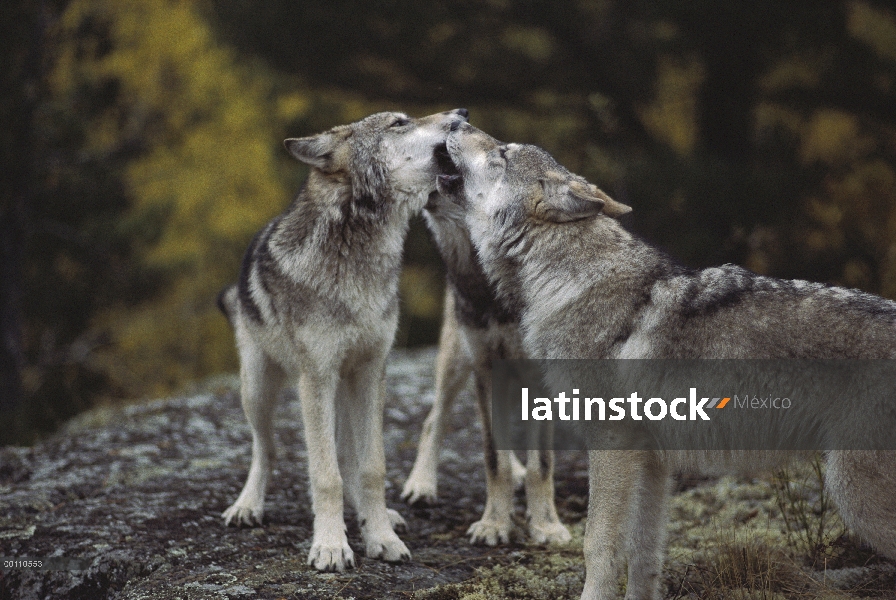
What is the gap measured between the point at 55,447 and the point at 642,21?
26.2 ft

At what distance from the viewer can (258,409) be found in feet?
14.4

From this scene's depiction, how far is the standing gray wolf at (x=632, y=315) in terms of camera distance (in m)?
2.82

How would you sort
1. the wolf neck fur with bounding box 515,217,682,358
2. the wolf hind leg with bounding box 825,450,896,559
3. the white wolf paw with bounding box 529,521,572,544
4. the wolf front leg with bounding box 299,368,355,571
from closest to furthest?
the wolf hind leg with bounding box 825,450,896,559, the wolf neck fur with bounding box 515,217,682,358, the wolf front leg with bounding box 299,368,355,571, the white wolf paw with bounding box 529,521,572,544

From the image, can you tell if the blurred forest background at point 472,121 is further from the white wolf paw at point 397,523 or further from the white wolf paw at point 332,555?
the white wolf paw at point 332,555

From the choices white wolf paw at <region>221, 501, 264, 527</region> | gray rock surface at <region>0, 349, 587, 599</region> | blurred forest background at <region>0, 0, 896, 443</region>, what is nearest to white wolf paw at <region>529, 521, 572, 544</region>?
gray rock surface at <region>0, 349, 587, 599</region>

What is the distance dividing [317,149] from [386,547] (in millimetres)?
1973

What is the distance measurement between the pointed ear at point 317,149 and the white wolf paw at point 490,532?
2.02 meters

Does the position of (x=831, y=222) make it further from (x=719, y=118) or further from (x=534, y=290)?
(x=534, y=290)

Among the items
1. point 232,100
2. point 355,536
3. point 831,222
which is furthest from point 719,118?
point 232,100

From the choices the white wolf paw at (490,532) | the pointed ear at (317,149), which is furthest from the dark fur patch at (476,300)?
the white wolf paw at (490,532)

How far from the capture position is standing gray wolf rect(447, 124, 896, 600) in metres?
2.82

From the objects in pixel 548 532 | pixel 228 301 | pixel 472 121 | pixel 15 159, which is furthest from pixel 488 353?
pixel 15 159

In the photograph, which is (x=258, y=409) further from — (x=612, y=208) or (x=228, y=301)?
(x=612, y=208)

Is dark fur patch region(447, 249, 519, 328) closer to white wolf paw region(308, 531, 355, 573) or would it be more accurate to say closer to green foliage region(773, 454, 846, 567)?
white wolf paw region(308, 531, 355, 573)
